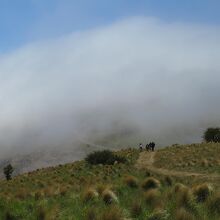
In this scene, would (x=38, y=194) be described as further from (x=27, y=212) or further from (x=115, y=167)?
(x=115, y=167)

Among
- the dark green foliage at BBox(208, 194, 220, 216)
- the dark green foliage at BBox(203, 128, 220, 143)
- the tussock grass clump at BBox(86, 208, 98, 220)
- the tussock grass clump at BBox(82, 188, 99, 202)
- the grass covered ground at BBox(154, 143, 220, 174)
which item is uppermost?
the dark green foliage at BBox(203, 128, 220, 143)

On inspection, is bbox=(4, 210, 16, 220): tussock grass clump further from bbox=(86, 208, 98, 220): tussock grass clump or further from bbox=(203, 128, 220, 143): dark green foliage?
bbox=(203, 128, 220, 143): dark green foliage

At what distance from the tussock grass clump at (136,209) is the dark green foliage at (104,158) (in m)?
38.2

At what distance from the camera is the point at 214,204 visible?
16734 millimetres

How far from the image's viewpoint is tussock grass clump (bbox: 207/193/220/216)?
16344 millimetres

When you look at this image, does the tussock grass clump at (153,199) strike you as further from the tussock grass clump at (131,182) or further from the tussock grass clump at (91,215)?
the tussock grass clump at (131,182)

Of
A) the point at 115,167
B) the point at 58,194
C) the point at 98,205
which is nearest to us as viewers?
the point at 98,205

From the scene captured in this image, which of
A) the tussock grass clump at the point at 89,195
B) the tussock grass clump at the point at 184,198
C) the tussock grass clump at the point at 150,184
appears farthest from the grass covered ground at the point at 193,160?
the tussock grass clump at the point at 184,198

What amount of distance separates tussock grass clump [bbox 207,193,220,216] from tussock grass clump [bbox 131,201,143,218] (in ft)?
7.18

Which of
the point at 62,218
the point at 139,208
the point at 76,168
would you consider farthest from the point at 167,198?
the point at 76,168

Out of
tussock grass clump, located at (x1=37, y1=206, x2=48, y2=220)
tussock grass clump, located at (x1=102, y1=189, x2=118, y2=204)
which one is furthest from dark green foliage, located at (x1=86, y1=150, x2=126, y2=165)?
tussock grass clump, located at (x1=37, y1=206, x2=48, y2=220)

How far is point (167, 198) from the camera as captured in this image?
1798 cm

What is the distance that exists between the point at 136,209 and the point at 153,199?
60.5 inches

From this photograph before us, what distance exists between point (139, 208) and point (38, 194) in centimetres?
729
